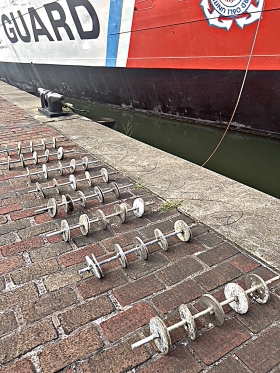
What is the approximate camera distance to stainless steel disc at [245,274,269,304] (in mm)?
1513

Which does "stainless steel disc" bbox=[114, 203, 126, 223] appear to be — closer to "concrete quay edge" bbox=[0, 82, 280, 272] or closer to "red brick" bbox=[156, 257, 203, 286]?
"concrete quay edge" bbox=[0, 82, 280, 272]

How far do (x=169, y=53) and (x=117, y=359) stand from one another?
5.06 m

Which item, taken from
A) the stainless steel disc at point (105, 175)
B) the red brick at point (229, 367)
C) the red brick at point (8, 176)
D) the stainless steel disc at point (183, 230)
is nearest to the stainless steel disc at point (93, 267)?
the stainless steel disc at point (183, 230)

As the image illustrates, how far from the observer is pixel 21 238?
2070 mm

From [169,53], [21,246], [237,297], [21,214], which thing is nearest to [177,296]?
[237,297]

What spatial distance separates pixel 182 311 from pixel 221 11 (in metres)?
4.35

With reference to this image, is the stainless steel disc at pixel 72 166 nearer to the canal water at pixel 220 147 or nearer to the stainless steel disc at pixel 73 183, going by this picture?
the stainless steel disc at pixel 73 183

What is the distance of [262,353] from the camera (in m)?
1.30

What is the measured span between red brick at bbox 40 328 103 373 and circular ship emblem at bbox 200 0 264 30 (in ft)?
14.0

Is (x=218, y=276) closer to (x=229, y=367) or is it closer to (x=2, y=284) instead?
(x=229, y=367)

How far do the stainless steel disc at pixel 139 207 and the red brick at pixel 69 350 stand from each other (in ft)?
3.34

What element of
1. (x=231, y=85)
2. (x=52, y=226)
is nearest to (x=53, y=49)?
(x=231, y=85)

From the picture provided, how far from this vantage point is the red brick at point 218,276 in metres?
1.68

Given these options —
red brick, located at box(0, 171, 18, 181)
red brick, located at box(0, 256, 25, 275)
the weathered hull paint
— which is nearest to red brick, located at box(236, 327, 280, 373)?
red brick, located at box(0, 256, 25, 275)
